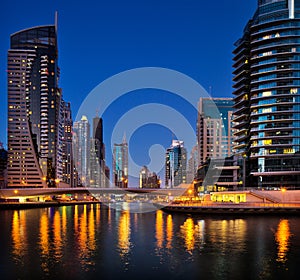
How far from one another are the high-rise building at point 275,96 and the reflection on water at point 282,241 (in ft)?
196

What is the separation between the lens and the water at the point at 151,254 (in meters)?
33.6

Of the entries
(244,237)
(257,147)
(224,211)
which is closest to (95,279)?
(244,237)

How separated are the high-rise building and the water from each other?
211 feet

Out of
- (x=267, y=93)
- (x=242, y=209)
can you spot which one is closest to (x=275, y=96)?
(x=267, y=93)

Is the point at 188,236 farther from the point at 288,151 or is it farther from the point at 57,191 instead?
the point at 57,191

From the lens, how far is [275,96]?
403ft

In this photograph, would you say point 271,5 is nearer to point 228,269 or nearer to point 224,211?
point 224,211

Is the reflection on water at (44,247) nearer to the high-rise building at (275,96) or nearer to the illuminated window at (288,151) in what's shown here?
the high-rise building at (275,96)

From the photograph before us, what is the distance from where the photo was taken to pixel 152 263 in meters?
37.4

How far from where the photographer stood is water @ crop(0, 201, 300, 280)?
33.6 m

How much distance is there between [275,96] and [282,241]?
80.9 metres

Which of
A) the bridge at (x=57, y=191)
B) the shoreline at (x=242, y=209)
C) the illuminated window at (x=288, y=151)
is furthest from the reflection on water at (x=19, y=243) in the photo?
the illuminated window at (x=288, y=151)

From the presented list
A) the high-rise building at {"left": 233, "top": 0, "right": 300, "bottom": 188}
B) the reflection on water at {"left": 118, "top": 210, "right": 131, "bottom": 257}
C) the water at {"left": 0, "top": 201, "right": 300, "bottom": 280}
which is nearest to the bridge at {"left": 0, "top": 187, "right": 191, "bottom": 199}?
the high-rise building at {"left": 233, "top": 0, "right": 300, "bottom": 188}

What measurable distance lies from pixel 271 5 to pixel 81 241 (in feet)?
351
